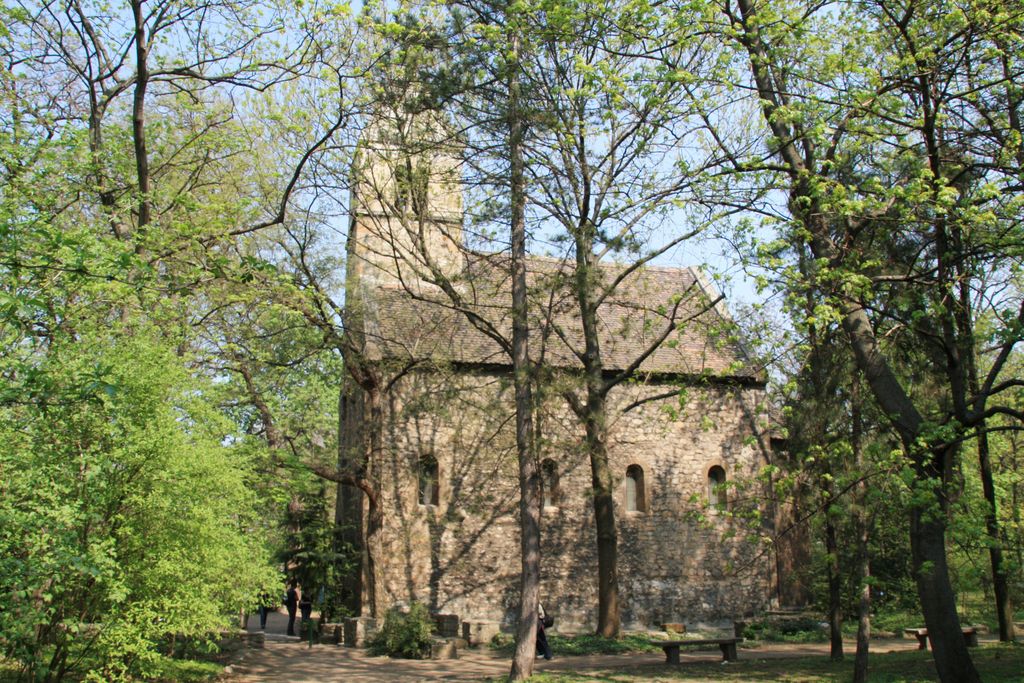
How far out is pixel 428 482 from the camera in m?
22.5

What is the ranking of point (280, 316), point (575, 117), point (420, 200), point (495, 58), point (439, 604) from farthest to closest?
point (439, 604) < point (280, 316) < point (420, 200) < point (575, 117) < point (495, 58)

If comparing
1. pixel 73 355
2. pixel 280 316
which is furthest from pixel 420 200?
pixel 73 355

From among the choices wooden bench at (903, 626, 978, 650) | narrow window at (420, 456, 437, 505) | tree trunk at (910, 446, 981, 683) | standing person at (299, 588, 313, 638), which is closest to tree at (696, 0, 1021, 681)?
tree trunk at (910, 446, 981, 683)

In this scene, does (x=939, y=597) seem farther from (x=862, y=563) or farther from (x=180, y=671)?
(x=180, y=671)

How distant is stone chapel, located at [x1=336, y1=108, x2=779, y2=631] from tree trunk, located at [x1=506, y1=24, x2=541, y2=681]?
14.1 ft

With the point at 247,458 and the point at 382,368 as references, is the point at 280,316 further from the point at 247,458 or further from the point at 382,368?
the point at 247,458

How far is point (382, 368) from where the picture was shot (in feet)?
68.8

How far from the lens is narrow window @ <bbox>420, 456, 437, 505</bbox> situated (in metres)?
22.6

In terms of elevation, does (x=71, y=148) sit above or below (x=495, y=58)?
below

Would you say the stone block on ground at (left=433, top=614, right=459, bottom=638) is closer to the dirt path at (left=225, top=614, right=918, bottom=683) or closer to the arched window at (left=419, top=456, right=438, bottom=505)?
the dirt path at (left=225, top=614, right=918, bottom=683)

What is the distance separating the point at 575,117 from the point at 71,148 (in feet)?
28.2

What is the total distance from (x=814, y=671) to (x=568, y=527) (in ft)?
31.4

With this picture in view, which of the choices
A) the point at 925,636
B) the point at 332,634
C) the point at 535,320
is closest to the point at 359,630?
the point at 332,634

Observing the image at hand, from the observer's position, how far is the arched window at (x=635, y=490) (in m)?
23.8
